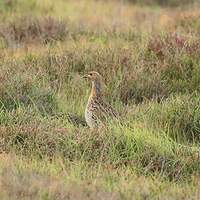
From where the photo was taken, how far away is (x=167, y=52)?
9.86 m

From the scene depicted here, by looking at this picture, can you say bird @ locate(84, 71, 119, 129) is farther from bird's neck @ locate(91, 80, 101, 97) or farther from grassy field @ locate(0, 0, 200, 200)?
grassy field @ locate(0, 0, 200, 200)

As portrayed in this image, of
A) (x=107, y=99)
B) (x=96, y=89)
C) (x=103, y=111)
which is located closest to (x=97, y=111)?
(x=103, y=111)

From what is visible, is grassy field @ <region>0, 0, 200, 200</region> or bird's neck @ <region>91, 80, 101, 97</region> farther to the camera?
bird's neck @ <region>91, 80, 101, 97</region>

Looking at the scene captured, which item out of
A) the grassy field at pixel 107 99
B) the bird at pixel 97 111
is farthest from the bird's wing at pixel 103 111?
the grassy field at pixel 107 99

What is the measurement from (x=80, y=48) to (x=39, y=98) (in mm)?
2058

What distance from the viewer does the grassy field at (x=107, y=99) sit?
609 centimetres

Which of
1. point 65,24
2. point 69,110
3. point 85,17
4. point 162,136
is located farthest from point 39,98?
point 85,17

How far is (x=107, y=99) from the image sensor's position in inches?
352

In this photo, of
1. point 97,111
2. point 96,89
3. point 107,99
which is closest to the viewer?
point 97,111

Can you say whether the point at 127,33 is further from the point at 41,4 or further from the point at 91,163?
the point at 91,163

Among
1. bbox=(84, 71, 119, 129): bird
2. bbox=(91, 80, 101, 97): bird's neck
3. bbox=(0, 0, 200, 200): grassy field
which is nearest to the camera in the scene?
bbox=(0, 0, 200, 200): grassy field

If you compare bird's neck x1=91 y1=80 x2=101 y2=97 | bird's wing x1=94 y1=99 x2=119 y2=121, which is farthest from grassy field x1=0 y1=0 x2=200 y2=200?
bird's neck x1=91 y1=80 x2=101 y2=97

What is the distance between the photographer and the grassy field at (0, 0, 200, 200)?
609cm

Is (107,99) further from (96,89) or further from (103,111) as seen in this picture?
(103,111)
